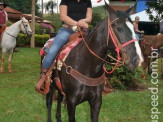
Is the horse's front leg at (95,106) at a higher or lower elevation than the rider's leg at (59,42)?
lower

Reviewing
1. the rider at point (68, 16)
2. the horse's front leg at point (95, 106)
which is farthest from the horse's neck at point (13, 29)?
the horse's front leg at point (95, 106)

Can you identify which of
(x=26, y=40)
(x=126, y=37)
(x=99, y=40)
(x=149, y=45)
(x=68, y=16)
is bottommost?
(x=26, y=40)

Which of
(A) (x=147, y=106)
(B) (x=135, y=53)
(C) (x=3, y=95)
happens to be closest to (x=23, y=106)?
(C) (x=3, y=95)

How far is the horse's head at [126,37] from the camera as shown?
3.72m

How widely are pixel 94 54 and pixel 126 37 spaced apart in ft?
2.46

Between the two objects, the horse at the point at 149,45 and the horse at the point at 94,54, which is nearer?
the horse at the point at 94,54

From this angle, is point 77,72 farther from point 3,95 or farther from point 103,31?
point 3,95

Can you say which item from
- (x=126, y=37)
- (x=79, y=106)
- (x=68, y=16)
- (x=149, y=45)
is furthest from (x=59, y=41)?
(x=149, y=45)

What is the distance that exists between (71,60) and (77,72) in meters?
0.28

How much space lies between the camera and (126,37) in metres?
3.85

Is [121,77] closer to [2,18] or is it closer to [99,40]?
[99,40]

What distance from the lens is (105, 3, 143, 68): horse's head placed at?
3.72 metres

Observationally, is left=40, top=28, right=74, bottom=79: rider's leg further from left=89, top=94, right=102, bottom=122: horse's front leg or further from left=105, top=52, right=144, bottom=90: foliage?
left=105, top=52, right=144, bottom=90: foliage

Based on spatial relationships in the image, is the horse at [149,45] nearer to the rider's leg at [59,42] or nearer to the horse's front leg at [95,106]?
the rider's leg at [59,42]
